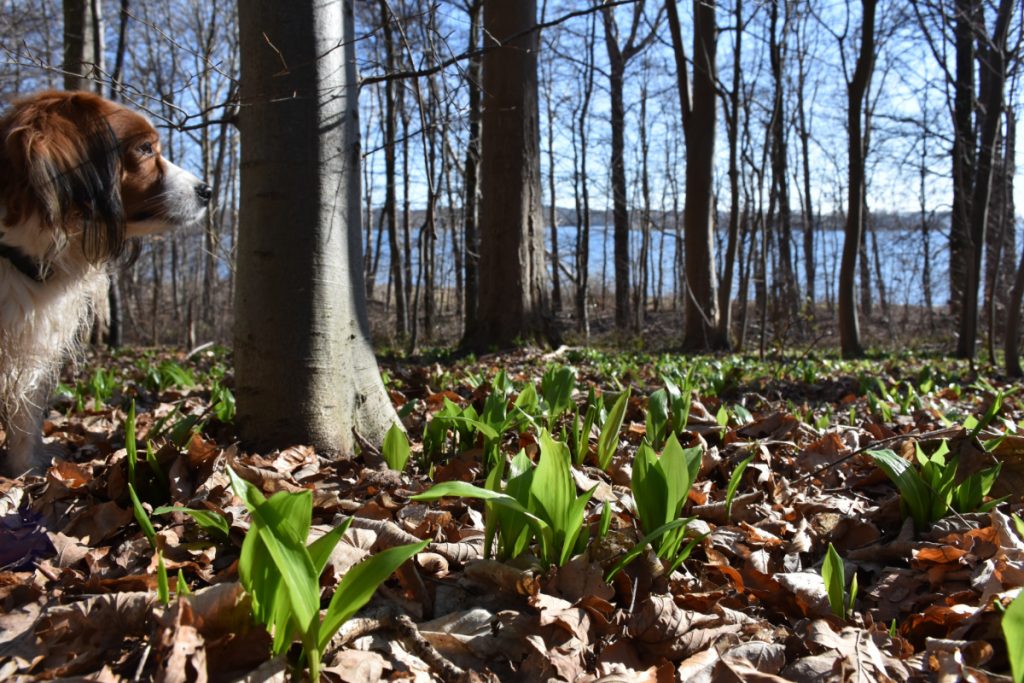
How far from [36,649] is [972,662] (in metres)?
1.99

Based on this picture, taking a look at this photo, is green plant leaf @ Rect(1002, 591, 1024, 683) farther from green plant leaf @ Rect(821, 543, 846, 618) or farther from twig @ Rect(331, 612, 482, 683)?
twig @ Rect(331, 612, 482, 683)

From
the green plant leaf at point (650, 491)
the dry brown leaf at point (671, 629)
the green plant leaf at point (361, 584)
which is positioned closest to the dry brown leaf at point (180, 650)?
the green plant leaf at point (361, 584)

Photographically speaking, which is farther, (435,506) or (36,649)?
(435,506)

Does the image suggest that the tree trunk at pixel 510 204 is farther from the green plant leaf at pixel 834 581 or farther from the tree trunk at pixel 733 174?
the green plant leaf at pixel 834 581

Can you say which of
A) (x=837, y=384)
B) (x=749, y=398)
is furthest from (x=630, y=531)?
(x=837, y=384)

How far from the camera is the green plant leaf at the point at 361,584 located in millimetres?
1201

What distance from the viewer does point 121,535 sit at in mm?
1874

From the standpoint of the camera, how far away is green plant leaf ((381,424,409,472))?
7.90ft

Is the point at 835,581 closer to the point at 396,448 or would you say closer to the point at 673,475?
the point at 673,475

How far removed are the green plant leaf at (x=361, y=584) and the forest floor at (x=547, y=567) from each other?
0.45 feet

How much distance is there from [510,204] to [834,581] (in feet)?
24.8

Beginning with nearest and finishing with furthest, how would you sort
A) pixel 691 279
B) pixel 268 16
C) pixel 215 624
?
pixel 215 624 → pixel 268 16 → pixel 691 279

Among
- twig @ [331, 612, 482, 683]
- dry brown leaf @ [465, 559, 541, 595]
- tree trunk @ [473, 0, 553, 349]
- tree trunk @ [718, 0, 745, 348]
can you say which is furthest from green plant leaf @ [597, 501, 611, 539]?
tree trunk @ [473, 0, 553, 349]

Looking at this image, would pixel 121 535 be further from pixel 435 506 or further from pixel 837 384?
pixel 837 384
